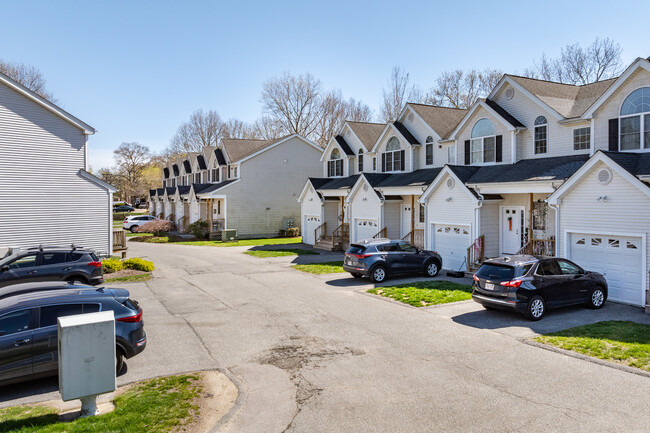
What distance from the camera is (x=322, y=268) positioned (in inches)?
871

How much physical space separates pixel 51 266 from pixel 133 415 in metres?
11.1

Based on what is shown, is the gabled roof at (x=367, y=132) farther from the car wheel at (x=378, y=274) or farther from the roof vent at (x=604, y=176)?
the roof vent at (x=604, y=176)

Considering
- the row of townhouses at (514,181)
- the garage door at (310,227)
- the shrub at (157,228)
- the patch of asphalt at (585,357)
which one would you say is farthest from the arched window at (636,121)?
the shrub at (157,228)

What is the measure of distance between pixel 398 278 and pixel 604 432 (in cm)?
1341

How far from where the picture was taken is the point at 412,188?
24.0 metres

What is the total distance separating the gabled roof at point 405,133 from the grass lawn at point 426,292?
1198 cm

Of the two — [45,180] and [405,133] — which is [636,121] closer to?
[405,133]

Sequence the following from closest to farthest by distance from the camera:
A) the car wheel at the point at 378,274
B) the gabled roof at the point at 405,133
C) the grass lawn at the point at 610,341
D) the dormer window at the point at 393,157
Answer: the grass lawn at the point at 610,341
the car wheel at the point at 378,274
the gabled roof at the point at 405,133
the dormer window at the point at 393,157

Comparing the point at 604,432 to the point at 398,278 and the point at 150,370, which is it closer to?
the point at 150,370

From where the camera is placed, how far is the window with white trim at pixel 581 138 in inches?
753

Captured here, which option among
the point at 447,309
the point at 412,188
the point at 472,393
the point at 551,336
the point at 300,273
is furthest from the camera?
the point at 412,188

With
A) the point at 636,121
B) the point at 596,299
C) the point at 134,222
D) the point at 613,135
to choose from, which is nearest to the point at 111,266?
the point at 596,299

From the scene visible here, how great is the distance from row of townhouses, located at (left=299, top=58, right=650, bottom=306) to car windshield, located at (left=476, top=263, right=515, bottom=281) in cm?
448

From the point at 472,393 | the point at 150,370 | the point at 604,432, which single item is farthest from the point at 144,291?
the point at 604,432
